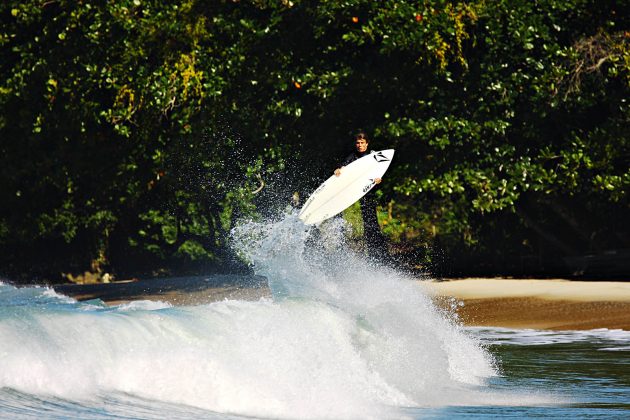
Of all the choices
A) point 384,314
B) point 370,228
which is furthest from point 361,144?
point 384,314

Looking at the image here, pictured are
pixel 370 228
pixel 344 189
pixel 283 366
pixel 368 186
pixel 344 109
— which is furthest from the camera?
pixel 344 109

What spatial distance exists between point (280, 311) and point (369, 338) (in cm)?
84

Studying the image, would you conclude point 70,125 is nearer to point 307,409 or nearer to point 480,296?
point 480,296

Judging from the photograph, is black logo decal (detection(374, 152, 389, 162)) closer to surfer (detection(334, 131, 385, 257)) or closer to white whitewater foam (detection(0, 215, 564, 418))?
surfer (detection(334, 131, 385, 257))

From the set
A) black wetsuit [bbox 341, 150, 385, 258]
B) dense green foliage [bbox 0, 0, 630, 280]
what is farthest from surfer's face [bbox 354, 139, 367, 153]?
dense green foliage [bbox 0, 0, 630, 280]

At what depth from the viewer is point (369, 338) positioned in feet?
34.3

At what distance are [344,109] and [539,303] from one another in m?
5.45

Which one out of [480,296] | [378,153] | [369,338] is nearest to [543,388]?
[369,338]

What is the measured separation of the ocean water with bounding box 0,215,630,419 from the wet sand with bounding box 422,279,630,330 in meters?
3.27

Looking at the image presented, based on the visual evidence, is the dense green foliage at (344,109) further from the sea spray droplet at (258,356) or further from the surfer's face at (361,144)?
the sea spray droplet at (258,356)

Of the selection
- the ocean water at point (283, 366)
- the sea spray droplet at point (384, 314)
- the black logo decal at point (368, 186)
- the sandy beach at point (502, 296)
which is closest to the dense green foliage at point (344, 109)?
the sandy beach at point (502, 296)

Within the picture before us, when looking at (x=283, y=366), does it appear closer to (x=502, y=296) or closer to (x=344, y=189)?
(x=344, y=189)

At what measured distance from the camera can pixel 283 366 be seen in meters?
9.29

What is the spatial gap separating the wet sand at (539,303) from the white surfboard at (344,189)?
7.15 ft
